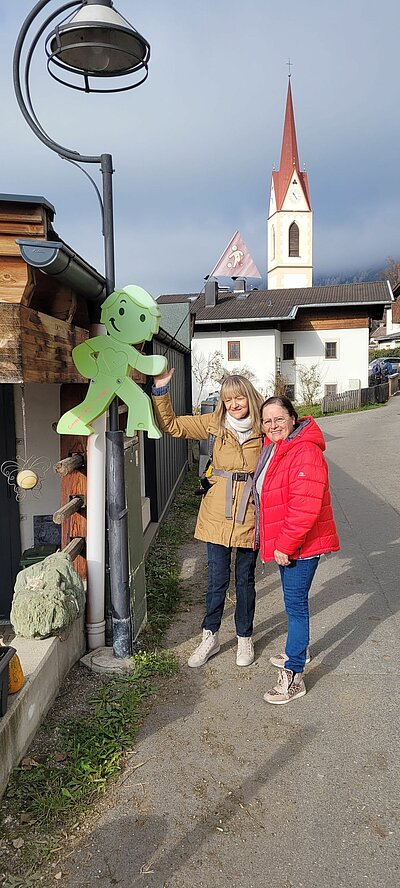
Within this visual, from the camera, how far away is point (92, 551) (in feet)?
14.2

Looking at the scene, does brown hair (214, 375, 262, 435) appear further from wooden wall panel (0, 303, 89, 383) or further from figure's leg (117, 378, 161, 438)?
wooden wall panel (0, 303, 89, 383)

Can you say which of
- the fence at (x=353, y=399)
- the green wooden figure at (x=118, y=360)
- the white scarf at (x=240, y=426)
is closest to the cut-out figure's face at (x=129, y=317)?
the green wooden figure at (x=118, y=360)

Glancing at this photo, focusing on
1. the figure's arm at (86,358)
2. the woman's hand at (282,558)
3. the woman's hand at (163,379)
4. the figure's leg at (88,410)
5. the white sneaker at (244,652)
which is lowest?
the white sneaker at (244,652)

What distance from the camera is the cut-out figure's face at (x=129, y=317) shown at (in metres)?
3.87

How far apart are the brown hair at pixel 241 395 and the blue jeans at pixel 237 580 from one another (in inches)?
29.8

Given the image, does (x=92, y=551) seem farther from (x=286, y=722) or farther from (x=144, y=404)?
(x=286, y=722)

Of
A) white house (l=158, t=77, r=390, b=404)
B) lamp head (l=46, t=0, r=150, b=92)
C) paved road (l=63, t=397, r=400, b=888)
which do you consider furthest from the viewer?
white house (l=158, t=77, r=390, b=404)

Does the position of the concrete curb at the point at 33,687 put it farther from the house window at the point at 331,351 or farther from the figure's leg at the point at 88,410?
the house window at the point at 331,351

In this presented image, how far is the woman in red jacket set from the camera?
11.7ft

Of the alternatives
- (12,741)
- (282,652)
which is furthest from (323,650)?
Answer: (12,741)

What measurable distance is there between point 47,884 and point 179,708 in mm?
1379

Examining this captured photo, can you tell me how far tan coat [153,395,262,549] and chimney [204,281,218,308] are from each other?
111 feet

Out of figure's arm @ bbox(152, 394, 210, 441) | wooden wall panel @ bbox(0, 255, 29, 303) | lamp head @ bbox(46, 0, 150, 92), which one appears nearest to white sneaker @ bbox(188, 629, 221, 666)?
figure's arm @ bbox(152, 394, 210, 441)

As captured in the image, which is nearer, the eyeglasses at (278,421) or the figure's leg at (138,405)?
the eyeglasses at (278,421)
